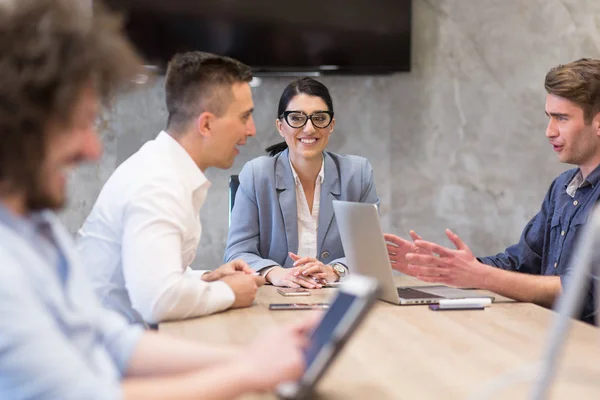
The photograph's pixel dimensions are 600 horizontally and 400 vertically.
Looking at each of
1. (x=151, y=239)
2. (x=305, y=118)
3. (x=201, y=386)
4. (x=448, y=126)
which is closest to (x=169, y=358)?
(x=201, y=386)

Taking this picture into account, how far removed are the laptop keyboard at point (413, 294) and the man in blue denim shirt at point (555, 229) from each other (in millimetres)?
57

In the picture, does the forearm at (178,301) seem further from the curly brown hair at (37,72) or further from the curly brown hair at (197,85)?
the curly brown hair at (37,72)

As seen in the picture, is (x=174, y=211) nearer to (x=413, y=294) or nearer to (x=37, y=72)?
(x=413, y=294)

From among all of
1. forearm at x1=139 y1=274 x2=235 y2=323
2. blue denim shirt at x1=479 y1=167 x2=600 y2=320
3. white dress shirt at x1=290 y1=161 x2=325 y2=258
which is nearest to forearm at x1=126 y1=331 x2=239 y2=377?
forearm at x1=139 y1=274 x2=235 y2=323

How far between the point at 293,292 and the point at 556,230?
0.99m

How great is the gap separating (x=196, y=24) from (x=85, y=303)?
10.4ft

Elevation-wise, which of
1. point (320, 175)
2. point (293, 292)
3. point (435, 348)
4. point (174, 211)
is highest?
point (174, 211)

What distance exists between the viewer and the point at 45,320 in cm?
97

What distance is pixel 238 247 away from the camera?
3.08 metres

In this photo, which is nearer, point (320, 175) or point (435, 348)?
point (435, 348)

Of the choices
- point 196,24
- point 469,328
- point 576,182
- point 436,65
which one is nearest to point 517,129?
point 436,65

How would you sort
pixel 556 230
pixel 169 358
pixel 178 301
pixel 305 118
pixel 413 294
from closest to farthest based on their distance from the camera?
pixel 169 358 < pixel 178 301 < pixel 413 294 < pixel 556 230 < pixel 305 118

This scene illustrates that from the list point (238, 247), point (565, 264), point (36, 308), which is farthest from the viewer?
point (238, 247)

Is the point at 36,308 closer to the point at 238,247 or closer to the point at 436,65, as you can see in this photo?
the point at 238,247
